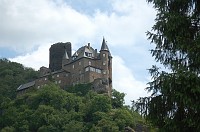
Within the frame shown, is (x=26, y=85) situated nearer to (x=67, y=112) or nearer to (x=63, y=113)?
(x=67, y=112)

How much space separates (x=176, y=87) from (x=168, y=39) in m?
1.74

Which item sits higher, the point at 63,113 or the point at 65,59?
the point at 65,59

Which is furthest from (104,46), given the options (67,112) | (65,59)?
(67,112)

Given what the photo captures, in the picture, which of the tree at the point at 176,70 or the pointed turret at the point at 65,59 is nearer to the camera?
the tree at the point at 176,70

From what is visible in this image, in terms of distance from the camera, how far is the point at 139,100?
14.2m

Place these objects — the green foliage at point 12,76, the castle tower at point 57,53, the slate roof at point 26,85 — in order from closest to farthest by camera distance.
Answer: the slate roof at point 26,85, the castle tower at point 57,53, the green foliage at point 12,76

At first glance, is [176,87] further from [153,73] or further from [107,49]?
[107,49]

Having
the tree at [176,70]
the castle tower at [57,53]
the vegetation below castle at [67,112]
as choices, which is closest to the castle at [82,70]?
the castle tower at [57,53]

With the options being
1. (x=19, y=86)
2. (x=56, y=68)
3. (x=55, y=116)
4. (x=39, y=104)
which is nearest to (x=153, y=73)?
(x=55, y=116)

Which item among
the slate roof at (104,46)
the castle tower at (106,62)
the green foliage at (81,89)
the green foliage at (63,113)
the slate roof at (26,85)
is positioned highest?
the slate roof at (104,46)

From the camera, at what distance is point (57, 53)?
118 metres

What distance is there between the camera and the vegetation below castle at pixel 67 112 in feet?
284

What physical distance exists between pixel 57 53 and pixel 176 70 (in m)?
105

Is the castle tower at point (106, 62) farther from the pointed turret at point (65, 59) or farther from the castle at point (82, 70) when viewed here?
the pointed turret at point (65, 59)
